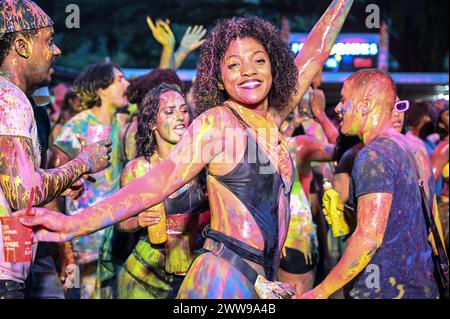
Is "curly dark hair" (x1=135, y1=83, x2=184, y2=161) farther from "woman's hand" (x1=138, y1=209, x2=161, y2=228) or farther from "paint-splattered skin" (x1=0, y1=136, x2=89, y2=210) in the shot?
"paint-splattered skin" (x1=0, y1=136, x2=89, y2=210)

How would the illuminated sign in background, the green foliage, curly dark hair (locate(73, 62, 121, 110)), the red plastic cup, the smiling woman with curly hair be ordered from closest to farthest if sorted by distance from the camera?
1. the red plastic cup
2. the smiling woman with curly hair
3. curly dark hair (locate(73, 62, 121, 110))
4. the illuminated sign in background
5. the green foliage

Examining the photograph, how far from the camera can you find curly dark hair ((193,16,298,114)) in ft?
10.8

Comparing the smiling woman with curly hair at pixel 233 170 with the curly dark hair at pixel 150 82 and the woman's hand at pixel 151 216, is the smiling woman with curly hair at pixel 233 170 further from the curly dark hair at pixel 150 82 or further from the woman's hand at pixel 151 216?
the curly dark hair at pixel 150 82

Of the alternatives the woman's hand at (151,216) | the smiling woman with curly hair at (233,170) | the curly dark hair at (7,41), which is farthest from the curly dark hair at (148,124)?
the smiling woman with curly hair at (233,170)

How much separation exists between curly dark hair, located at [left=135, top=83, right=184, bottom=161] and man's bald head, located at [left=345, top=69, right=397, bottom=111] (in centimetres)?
130

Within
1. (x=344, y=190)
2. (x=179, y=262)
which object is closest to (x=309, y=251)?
(x=344, y=190)

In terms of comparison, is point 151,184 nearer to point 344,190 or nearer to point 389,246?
point 389,246

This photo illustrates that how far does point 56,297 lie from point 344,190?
2.01 meters

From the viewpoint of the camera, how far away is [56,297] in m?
4.98

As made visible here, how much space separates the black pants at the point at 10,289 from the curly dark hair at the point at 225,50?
1.11 meters

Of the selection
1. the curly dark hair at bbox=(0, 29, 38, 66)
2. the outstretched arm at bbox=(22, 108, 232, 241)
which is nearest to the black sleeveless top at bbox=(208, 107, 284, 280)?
the outstretched arm at bbox=(22, 108, 232, 241)

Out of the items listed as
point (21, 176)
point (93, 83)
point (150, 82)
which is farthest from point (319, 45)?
point (93, 83)

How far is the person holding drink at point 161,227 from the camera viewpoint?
4.54 m

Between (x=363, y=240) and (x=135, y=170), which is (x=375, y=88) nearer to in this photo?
(x=363, y=240)
